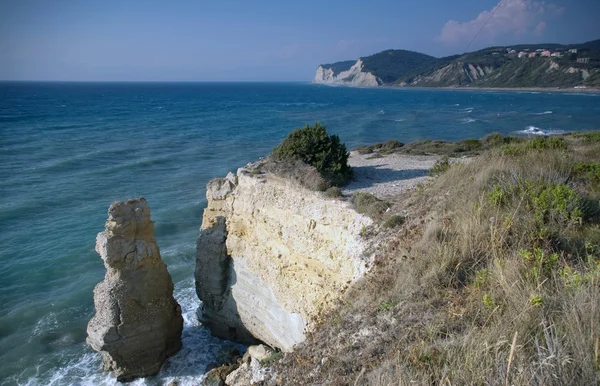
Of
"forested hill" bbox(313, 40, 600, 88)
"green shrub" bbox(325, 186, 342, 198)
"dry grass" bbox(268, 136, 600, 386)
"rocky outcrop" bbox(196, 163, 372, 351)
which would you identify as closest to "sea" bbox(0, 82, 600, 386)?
"rocky outcrop" bbox(196, 163, 372, 351)

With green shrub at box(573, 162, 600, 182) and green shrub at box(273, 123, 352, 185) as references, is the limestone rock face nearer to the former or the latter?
green shrub at box(273, 123, 352, 185)

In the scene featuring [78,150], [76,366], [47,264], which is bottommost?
[76,366]

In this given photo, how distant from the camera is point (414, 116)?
219 feet

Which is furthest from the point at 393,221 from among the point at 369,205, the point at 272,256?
the point at 272,256

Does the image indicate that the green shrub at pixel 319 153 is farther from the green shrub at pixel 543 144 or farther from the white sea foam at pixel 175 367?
the white sea foam at pixel 175 367

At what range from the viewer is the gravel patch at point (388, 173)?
13.4m

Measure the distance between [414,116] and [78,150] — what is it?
163ft

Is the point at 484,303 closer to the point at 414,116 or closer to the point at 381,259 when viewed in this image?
the point at 381,259

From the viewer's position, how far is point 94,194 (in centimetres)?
2767

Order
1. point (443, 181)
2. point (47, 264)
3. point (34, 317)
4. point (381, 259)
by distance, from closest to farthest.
A: point (381, 259)
point (443, 181)
point (34, 317)
point (47, 264)

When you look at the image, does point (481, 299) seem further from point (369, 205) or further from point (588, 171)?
point (588, 171)

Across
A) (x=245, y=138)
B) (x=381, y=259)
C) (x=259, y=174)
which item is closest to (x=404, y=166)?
(x=259, y=174)

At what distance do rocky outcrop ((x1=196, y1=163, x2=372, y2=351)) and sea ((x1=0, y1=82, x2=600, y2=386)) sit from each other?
6.16ft

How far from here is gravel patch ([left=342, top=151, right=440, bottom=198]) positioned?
13375 millimetres
